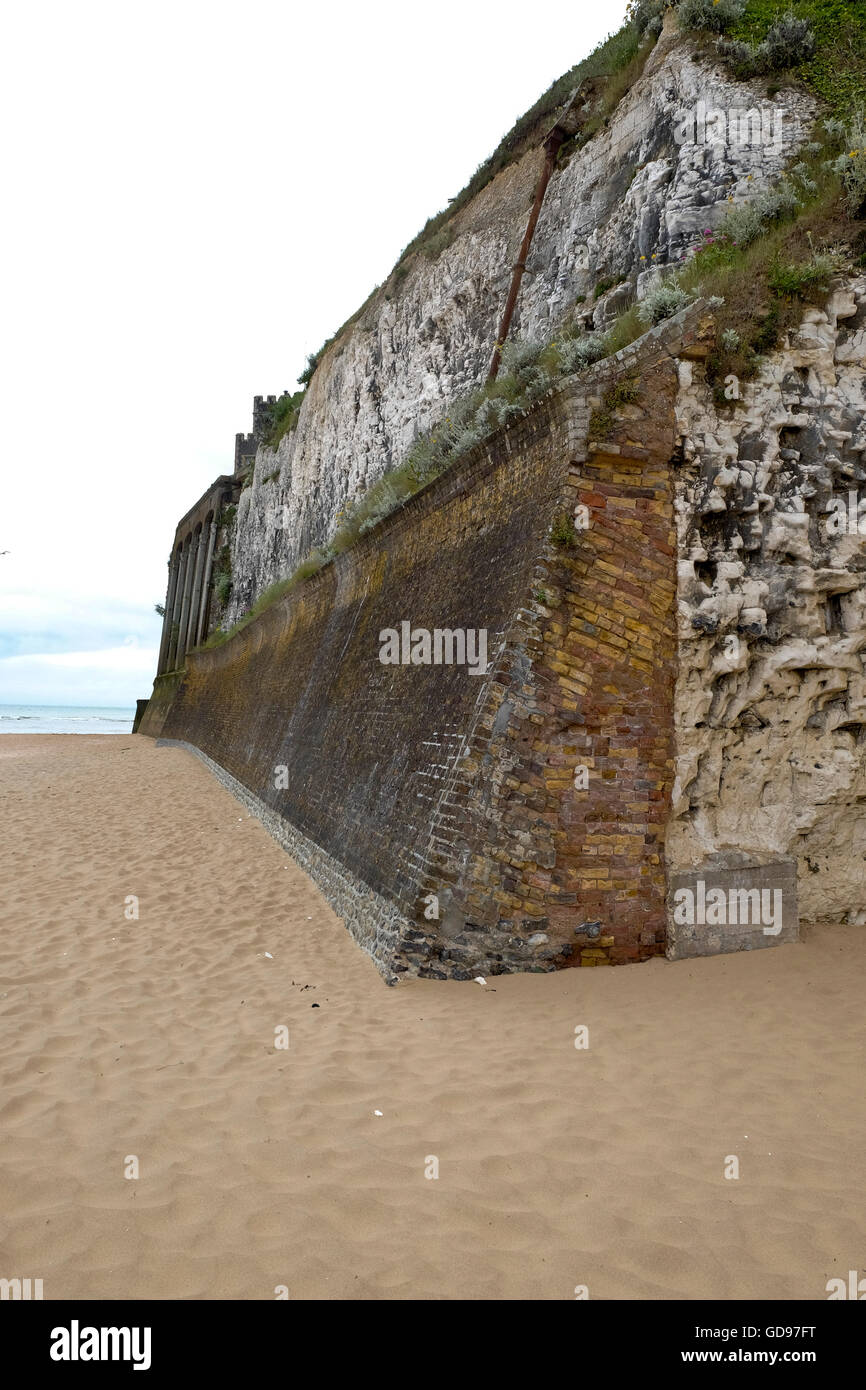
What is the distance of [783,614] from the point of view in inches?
227

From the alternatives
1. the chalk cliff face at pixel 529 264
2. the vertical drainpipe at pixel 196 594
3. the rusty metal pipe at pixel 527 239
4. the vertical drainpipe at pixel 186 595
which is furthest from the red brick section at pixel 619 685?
the vertical drainpipe at pixel 186 595

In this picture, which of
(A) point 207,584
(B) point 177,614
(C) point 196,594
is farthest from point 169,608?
(A) point 207,584

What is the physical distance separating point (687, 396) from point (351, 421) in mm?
12749

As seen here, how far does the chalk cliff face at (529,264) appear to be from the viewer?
750 centimetres

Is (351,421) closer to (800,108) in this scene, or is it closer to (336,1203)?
(800,108)

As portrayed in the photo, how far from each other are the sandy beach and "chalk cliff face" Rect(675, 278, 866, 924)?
2.76 ft

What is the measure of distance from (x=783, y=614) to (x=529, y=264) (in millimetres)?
7648

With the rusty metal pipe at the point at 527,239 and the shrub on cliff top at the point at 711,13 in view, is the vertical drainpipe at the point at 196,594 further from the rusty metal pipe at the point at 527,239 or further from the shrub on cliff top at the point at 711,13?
the shrub on cliff top at the point at 711,13

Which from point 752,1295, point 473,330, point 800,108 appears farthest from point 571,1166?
point 473,330

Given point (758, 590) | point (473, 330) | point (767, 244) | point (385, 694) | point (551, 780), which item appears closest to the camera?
point (551, 780)

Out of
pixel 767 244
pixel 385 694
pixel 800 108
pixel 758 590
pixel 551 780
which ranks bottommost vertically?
pixel 551 780

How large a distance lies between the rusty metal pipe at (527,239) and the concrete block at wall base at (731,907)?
288 inches

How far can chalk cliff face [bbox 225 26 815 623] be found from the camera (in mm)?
7504

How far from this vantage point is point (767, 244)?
6.13 metres
